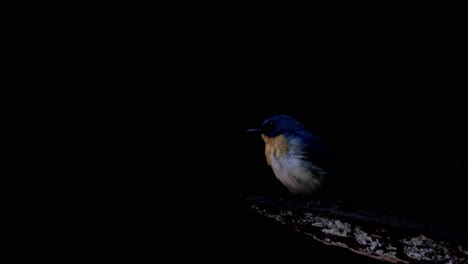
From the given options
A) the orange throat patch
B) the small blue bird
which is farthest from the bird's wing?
the orange throat patch

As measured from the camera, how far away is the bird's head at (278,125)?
8.91 feet

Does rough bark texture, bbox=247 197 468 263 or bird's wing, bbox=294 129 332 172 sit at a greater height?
bird's wing, bbox=294 129 332 172

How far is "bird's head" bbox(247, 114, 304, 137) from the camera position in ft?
8.91

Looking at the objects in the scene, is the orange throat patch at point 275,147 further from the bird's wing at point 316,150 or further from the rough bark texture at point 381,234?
the rough bark texture at point 381,234

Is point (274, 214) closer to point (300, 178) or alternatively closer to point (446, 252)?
point (446, 252)

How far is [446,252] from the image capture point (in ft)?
3.47

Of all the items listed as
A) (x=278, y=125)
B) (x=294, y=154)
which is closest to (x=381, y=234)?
(x=294, y=154)

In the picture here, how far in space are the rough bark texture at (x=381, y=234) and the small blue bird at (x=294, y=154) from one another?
1.15 metres

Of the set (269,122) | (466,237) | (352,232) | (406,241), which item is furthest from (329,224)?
(269,122)

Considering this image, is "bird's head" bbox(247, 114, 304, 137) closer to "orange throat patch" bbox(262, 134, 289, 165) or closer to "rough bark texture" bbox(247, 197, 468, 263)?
"orange throat patch" bbox(262, 134, 289, 165)

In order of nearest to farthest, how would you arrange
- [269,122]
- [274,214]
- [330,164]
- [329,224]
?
[329,224]
[274,214]
[330,164]
[269,122]

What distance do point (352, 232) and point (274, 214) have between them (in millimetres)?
352

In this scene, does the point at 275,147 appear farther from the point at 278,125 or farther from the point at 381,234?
the point at 381,234

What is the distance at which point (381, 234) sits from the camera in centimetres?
114
